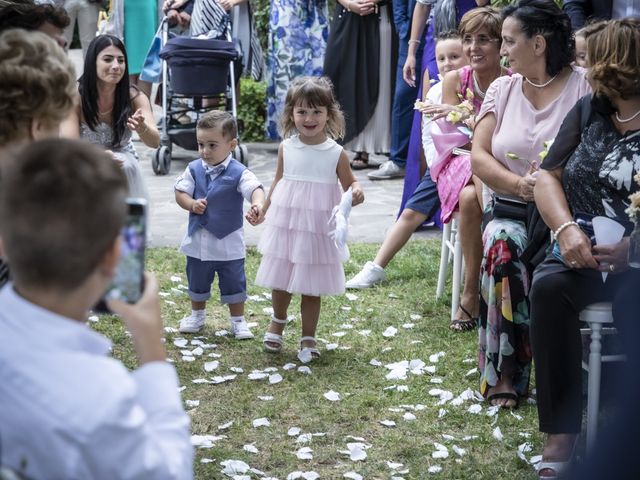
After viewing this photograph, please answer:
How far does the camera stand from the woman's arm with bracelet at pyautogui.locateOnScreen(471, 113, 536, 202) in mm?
4660

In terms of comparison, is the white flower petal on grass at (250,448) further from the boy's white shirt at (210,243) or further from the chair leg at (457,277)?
the chair leg at (457,277)

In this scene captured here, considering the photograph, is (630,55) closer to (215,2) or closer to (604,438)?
(604,438)

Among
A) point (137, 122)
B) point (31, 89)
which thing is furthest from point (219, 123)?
point (31, 89)

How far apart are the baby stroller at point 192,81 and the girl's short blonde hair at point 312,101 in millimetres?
4235

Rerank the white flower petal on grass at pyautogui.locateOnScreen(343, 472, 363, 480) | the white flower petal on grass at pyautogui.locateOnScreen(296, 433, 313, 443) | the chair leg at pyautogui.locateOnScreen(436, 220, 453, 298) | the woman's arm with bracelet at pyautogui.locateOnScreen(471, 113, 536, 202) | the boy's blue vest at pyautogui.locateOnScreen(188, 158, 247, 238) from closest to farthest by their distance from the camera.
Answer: the white flower petal on grass at pyautogui.locateOnScreen(343, 472, 363, 480) → the white flower petal on grass at pyautogui.locateOnScreen(296, 433, 313, 443) → the woman's arm with bracelet at pyautogui.locateOnScreen(471, 113, 536, 202) → the boy's blue vest at pyautogui.locateOnScreen(188, 158, 247, 238) → the chair leg at pyautogui.locateOnScreen(436, 220, 453, 298)

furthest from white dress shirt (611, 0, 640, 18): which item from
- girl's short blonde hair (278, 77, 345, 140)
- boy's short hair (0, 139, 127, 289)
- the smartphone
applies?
boy's short hair (0, 139, 127, 289)

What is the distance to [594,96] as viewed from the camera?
4230 mm

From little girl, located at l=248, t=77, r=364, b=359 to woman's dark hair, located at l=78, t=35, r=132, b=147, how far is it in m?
1.05

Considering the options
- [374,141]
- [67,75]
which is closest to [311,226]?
[67,75]

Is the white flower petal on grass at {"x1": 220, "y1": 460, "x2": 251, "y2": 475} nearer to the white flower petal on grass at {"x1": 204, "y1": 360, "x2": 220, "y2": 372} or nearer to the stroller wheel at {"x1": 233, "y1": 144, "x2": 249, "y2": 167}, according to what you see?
the white flower petal on grass at {"x1": 204, "y1": 360, "x2": 220, "y2": 372}

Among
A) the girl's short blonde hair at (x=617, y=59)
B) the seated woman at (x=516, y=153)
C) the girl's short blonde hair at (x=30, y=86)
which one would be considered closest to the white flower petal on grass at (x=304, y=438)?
the seated woman at (x=516, y=153)

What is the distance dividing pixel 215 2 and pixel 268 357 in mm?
5404

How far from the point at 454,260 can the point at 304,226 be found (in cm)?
112

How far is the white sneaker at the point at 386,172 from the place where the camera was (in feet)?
32.2
